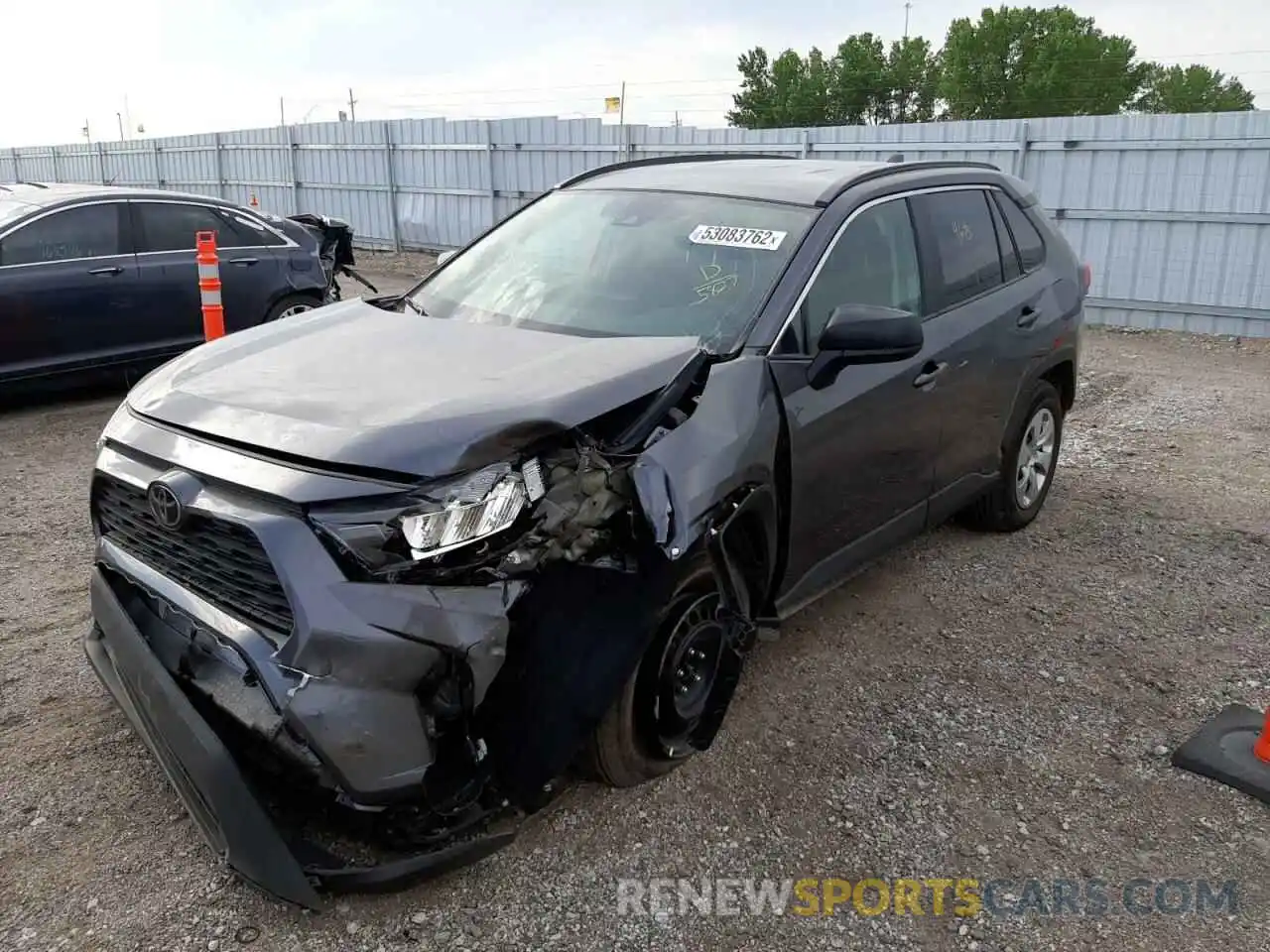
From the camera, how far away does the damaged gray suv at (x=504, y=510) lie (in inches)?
93.2

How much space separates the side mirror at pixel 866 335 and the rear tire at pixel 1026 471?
1818mm

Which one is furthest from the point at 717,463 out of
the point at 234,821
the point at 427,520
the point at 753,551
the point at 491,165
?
the point at 491,165

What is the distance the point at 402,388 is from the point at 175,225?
631cm

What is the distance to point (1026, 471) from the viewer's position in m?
5.20

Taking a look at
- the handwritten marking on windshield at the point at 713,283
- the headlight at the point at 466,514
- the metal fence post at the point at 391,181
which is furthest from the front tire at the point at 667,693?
the metal fence post at the point at 391,181

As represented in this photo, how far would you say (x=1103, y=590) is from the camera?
4.62 m

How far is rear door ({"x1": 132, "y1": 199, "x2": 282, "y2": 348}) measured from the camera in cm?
775

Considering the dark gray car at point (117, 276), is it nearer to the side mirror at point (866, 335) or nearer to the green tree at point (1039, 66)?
the side mirror at point (866, 335)

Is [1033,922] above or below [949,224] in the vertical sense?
below

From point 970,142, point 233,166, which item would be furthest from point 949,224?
point 233,166

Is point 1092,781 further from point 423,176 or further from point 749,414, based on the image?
point 423,176

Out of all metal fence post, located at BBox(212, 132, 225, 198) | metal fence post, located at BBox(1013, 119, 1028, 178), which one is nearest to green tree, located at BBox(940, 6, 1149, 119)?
metal fence post, located at BBox(212, 132, 225, 198)

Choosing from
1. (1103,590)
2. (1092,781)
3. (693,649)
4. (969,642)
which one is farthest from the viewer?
(1103,590)

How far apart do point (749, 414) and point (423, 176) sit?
1693cm
